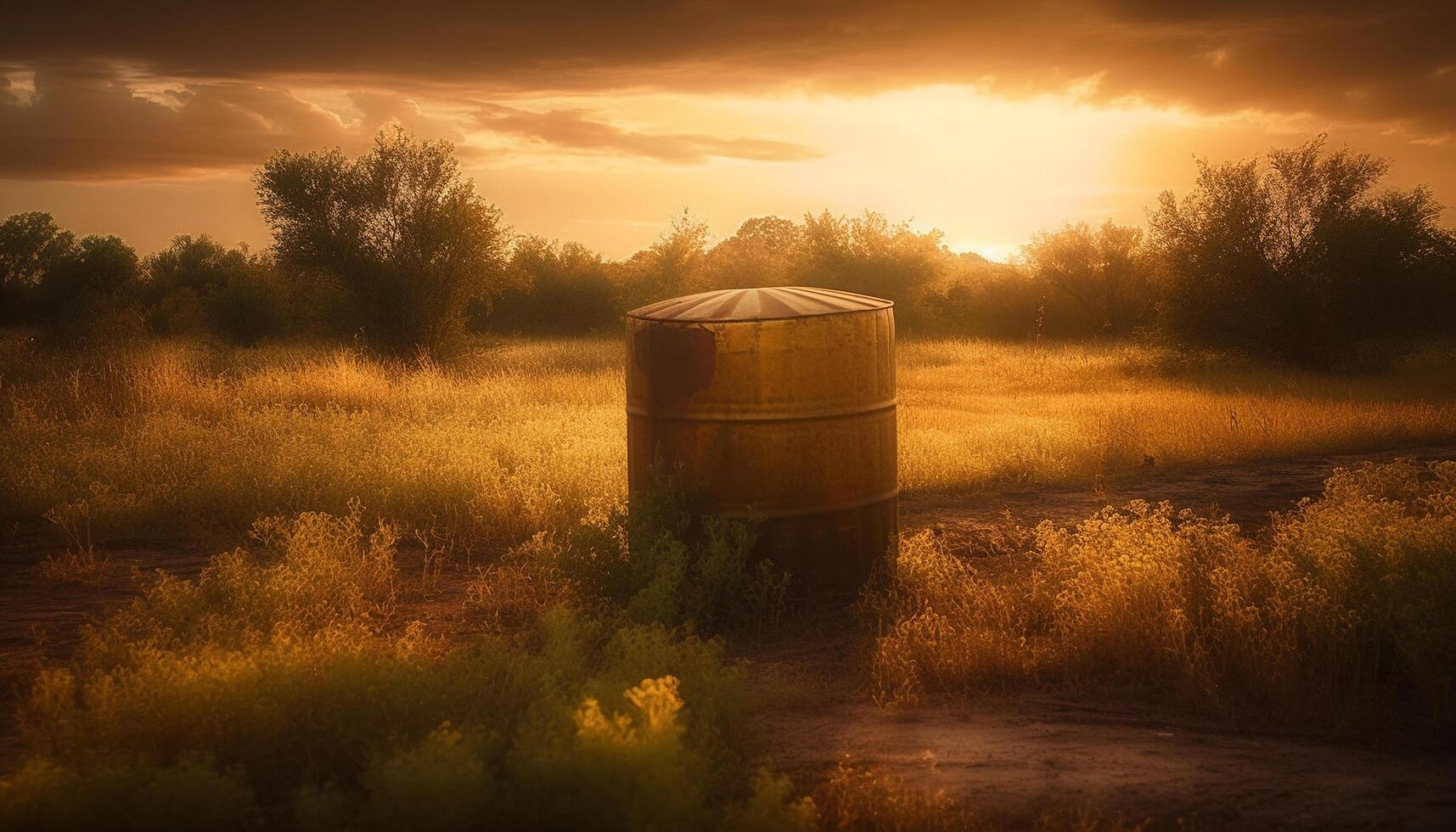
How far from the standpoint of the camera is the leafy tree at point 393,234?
20703 mm

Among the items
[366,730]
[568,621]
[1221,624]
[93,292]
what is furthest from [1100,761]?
[93,292]

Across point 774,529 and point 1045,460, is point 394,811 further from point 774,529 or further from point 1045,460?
point 1045,460

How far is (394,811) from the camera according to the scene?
2992 millimetres

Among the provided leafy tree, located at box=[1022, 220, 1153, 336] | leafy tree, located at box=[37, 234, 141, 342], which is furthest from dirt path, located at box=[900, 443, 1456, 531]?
leafy tree, located at box=[1022, 220, 1153, 336]

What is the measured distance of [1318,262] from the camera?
19688 millimetres

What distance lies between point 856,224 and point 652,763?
32795mm

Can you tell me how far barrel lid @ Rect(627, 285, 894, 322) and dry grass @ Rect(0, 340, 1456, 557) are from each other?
2280 mm

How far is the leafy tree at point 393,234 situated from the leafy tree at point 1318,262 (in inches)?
570

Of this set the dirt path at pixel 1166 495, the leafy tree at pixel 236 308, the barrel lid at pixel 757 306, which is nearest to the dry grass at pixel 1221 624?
the barrel lid at pixel 757 306

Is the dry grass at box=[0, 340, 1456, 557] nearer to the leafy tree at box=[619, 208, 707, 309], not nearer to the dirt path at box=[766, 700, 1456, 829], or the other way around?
the dirt path at box=[766, 700, 1456, 829]

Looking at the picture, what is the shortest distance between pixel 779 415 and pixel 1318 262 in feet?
58.2

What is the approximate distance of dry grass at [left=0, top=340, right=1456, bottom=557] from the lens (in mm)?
8500

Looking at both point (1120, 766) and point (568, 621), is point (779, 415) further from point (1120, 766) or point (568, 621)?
point (1120, 766)

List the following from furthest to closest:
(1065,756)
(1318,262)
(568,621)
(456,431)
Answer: (1318,262) → (456,431) → (568,621) → (1065,756)
